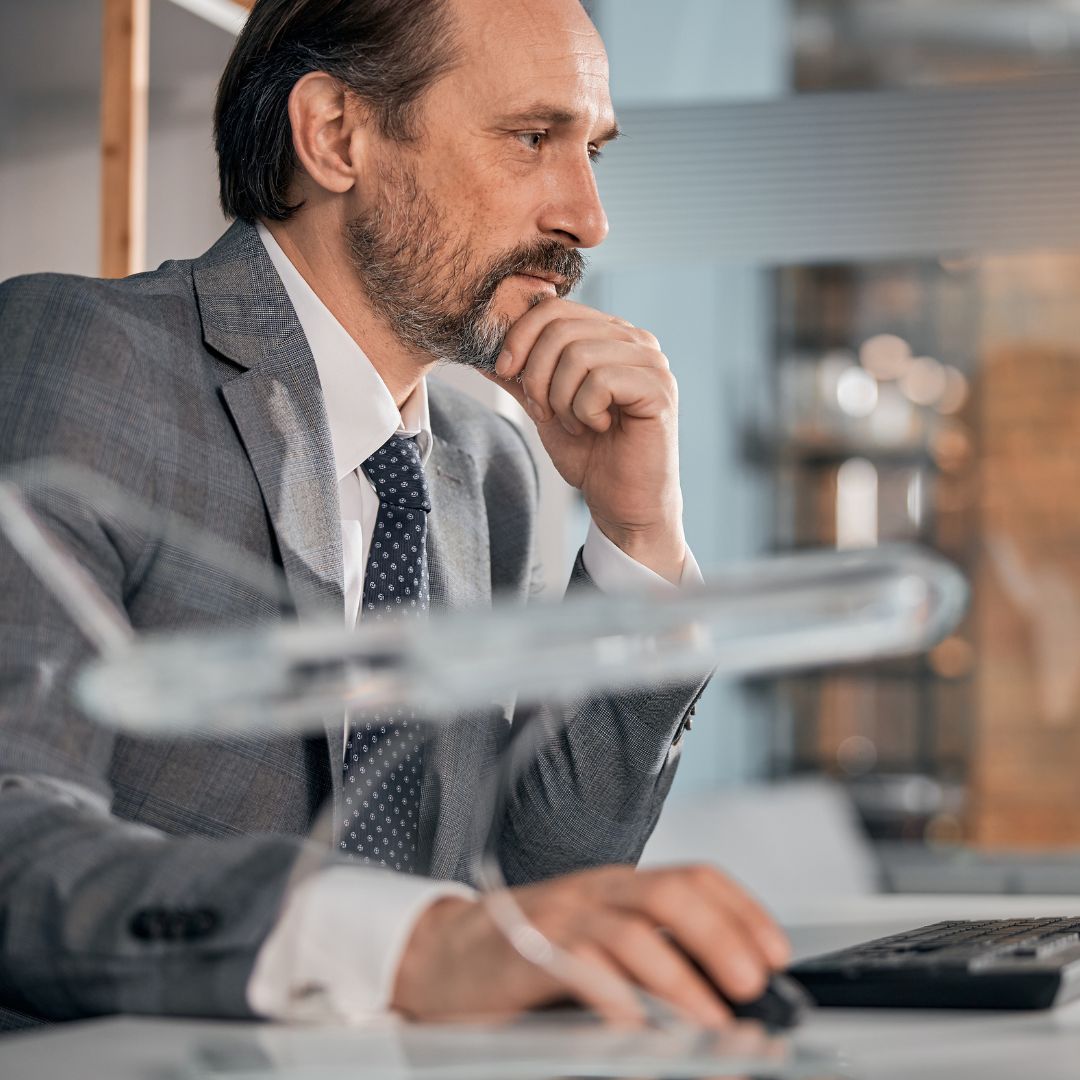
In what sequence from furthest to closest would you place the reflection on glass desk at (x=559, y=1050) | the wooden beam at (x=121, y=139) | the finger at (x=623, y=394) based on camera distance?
the wooden beam at (x=121, y=139)
the finger at (x=623, y=394)
the reflection on glass desk at (x=559, y=1050)

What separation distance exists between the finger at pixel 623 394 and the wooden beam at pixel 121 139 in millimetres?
821

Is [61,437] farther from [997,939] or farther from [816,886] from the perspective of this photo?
[816,886]

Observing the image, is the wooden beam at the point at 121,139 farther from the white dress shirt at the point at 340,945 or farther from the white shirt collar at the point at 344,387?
the white dress shirt at the point at 340,945

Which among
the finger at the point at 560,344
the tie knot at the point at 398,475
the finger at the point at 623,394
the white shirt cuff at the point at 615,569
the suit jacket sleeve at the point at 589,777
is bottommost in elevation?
the suit jacket sleeve at the point at 589,777

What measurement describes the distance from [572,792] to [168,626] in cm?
46

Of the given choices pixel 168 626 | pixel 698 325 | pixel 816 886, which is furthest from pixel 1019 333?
pixel 168 626

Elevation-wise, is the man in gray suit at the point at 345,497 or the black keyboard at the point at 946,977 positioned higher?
the man in gray suit at the point at 345,497

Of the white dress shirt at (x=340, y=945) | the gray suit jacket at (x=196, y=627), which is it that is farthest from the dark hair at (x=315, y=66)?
the white dress shirt at (x=340, y=945)

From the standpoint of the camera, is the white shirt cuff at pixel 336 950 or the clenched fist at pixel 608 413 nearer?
the white shirt cuff at pixel 336 950

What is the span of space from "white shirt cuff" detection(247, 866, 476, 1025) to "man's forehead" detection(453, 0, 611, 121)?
36.8 inches

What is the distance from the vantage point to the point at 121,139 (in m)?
1.93

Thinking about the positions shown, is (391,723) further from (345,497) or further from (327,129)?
(327,129)

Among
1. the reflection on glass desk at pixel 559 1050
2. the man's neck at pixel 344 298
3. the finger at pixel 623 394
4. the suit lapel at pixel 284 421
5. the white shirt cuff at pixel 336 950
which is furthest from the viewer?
the man's neck at pixel 344 298

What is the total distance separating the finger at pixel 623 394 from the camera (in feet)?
4.42
